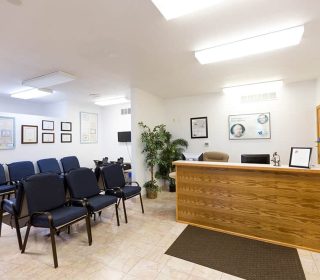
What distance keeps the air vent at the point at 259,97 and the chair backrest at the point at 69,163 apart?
4978 millimetres

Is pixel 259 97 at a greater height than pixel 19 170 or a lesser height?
greater

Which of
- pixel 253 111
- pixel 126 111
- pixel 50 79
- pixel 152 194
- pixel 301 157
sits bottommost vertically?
pixel 152 194

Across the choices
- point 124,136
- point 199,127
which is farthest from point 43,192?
point 199,127

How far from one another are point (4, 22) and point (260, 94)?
503 cm

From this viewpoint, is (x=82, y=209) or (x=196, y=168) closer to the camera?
(x=82, y=209)

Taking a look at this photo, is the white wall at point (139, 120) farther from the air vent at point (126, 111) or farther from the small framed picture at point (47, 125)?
the small framed picture at point (47, 125)

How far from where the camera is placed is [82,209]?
2.54 m

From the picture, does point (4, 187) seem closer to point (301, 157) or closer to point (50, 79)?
point (50, 79)

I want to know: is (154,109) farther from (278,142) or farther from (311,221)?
(311,221)

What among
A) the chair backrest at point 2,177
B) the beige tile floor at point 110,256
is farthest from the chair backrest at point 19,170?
the beige tile floor at point 110,256

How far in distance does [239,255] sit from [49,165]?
489 centimetres

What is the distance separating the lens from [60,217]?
7.40 feet

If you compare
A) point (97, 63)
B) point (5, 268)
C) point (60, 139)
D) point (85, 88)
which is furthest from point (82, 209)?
point (60, 139)

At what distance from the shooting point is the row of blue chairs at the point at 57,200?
89.5 inches
